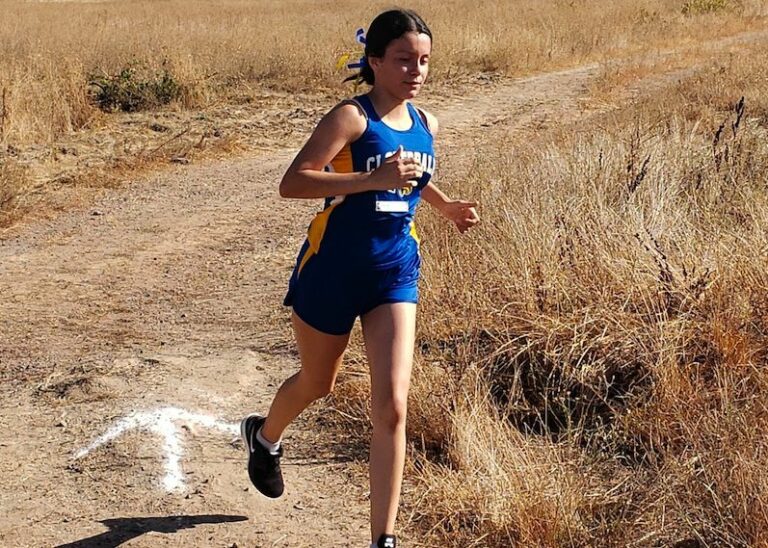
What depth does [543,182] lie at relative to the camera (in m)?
5.82

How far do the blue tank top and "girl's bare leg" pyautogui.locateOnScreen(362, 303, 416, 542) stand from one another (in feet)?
0.77

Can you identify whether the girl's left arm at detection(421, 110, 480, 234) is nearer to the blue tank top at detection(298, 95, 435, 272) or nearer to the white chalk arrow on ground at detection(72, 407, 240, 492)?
the blue tank top at detection(298, 95, 435, 272)

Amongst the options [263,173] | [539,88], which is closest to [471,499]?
[263,173]

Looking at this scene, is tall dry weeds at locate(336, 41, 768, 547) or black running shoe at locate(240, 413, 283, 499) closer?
tall dry weeds at locate(336, 41, 768, 547)

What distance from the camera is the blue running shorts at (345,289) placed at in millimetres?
3035

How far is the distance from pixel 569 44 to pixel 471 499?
15469 millimetres

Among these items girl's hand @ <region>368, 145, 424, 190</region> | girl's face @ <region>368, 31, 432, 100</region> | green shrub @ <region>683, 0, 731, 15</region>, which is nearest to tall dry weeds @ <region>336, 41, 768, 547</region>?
girl's hand @ <region>368, 145, 424, 190</region>

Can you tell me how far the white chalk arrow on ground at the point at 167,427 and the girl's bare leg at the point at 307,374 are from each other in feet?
1.78

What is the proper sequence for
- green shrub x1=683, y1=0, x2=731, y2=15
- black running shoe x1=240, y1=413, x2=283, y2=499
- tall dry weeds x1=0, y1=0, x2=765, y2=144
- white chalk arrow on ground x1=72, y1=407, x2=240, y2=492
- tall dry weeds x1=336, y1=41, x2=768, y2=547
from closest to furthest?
tall dry weeds x1=336, y1=41, x2=768, y2=547 → black running shoe x1=240, y1=413, x2=283, y2=499 → white chalk arrow on ground x1=72, y1=407, x2=240, y2=492 → tall dry weeds x1=0, y1=0, x2=765, y2=144 → green shrub x1=683, y1=0, x2=731, y2=15

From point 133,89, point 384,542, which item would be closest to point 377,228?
point 384,542

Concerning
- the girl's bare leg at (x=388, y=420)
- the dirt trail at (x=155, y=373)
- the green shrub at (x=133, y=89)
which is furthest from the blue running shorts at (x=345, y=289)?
the green shrub at (x=133, y=89)

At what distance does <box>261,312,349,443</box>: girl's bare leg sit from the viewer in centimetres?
317

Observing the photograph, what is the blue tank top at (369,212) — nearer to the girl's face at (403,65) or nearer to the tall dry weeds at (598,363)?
the girl's face at (403,65)

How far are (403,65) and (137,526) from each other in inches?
70.0
